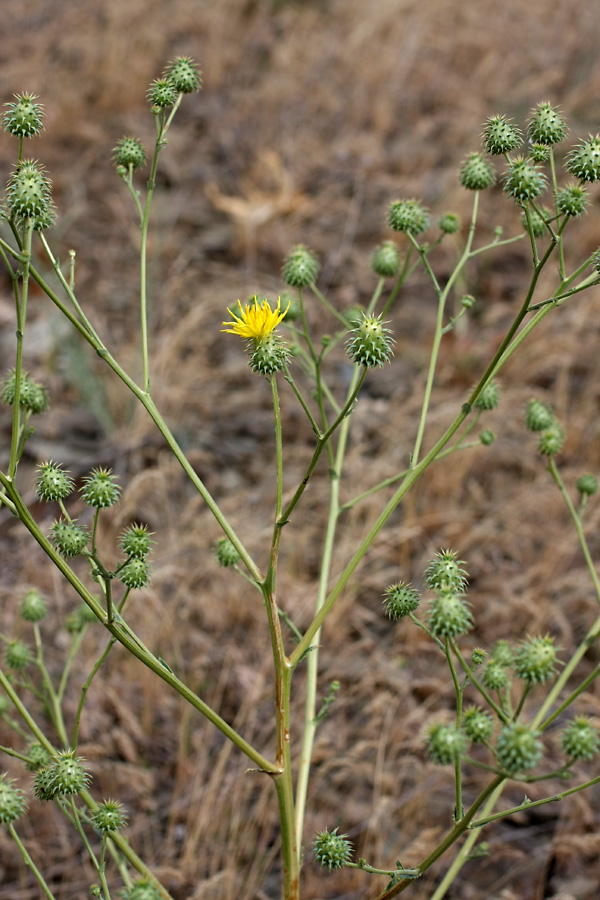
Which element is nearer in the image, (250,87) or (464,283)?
(464,283)

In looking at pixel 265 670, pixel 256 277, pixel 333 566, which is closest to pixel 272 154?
pixel 256 277

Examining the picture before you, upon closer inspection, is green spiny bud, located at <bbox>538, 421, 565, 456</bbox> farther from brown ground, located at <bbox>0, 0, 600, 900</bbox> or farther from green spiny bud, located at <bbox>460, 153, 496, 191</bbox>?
brown ground, located at <bbox>0, 0, 600, 900</bbox>

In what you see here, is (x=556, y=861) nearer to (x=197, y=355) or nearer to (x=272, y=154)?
(x=197, y=355)

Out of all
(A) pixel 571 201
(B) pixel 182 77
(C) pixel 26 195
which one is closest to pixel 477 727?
(A) pixel 571 201

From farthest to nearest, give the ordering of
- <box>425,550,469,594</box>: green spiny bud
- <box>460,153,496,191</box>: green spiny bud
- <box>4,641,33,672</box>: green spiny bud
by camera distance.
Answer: <box>4,641,33,672</box>: green spiny bud, <box>460,153,496,191</box>: green spiny bud, <box>425,550,469,594</box>: green spiny bud

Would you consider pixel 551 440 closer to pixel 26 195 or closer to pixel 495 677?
pixel 495 677

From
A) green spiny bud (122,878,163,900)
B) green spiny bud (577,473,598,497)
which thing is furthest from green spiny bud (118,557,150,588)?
green spiny bud (577,473,598,497)

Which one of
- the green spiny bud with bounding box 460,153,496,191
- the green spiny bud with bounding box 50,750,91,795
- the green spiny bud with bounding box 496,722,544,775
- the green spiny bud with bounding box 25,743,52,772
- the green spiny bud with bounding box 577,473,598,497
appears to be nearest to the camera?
the green spiny bud with bounding box 496,722,544,775

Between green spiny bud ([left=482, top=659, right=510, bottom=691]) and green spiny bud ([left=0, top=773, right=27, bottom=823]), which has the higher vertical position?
green spiny bud ([left=482, top=659, right=510, bottom=691])
